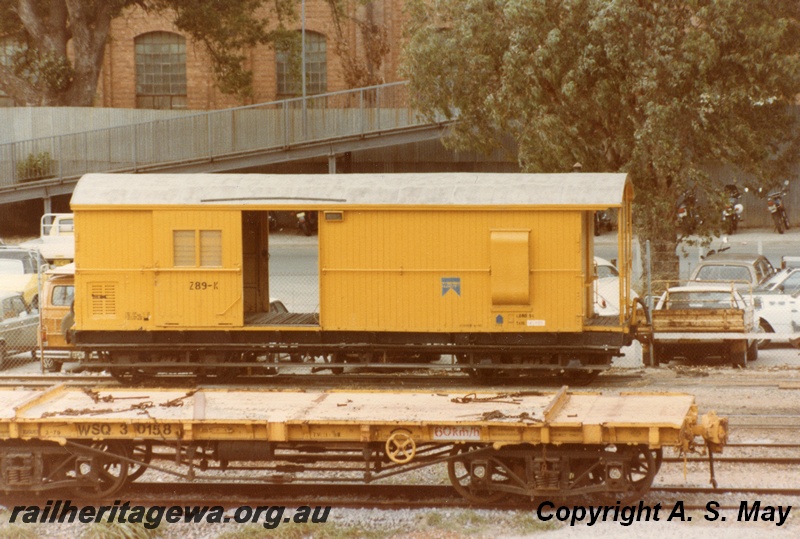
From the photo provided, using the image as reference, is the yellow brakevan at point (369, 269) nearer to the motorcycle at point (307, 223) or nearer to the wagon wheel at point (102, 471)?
the wagon wheel at point (102, 471)

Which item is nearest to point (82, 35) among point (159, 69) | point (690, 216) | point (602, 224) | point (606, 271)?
point (159, 69)

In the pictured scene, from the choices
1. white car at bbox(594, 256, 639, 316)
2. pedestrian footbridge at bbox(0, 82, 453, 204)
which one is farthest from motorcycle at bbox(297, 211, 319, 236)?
white car at bbox(594, 256, 639, 316)

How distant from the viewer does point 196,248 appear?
18875 mm

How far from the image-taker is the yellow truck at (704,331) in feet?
67.5

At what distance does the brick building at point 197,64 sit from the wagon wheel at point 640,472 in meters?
35.2

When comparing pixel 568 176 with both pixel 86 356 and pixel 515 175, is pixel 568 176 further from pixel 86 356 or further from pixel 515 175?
pixel 86 356

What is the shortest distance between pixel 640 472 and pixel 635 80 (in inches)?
567

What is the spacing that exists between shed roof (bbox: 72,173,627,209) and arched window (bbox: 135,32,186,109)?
1071 inches

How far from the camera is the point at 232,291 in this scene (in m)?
18.9

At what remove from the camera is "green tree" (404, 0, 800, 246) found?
23.5m

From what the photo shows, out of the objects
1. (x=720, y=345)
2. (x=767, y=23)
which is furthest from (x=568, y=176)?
(x=767, y=23)

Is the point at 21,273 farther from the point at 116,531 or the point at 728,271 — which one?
the point at 116,531

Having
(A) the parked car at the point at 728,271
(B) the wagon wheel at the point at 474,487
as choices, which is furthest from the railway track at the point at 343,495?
(A) the parked car at the point at 728,271

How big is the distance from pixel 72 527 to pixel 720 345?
1385 centimetres
